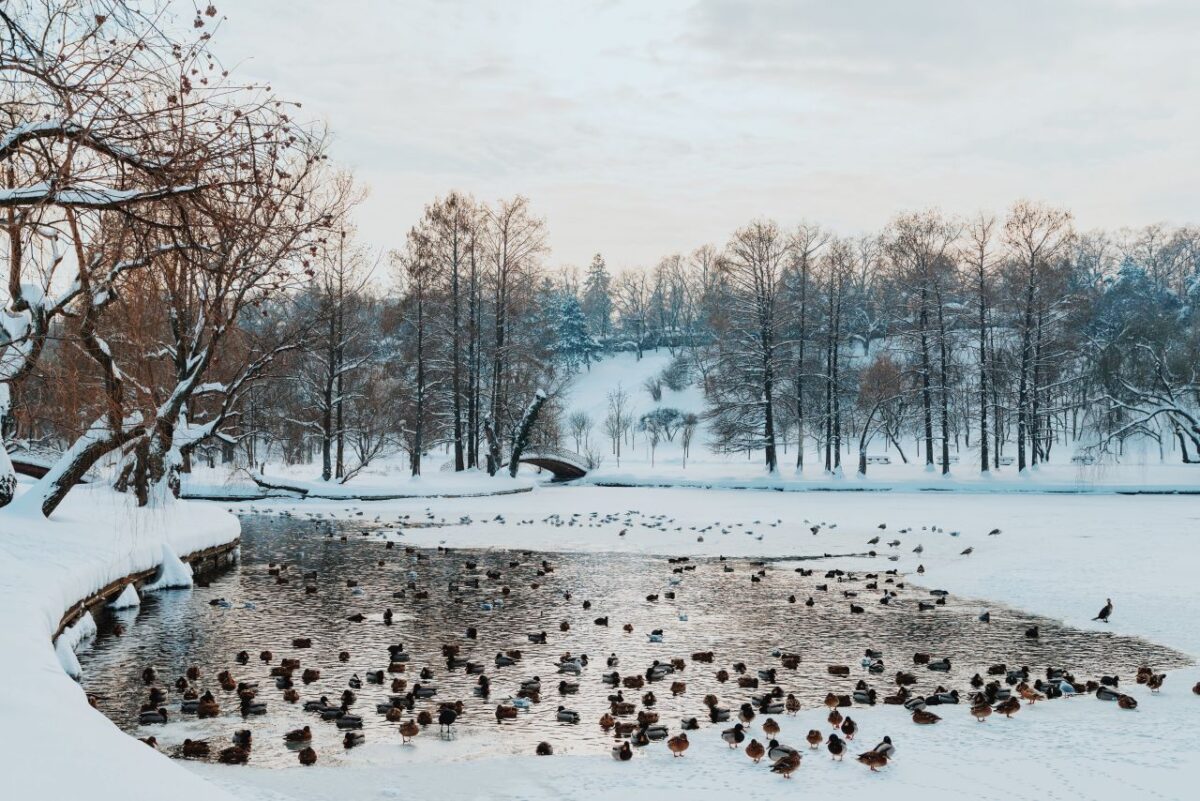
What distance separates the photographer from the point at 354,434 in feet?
177

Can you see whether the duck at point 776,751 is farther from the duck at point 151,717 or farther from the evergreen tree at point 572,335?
the evergreen tree at point 572,335

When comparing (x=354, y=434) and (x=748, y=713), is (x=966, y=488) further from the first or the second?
(x=748, y=713)

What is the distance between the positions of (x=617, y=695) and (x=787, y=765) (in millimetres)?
2531

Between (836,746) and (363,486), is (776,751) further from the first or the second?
(363,486)

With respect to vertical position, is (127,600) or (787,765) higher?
(127,600)

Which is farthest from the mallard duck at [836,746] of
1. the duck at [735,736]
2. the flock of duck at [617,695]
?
the duck at [735,736]

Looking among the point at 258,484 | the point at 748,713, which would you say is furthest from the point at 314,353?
the point at 748,713

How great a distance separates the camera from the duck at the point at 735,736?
8.88 metres

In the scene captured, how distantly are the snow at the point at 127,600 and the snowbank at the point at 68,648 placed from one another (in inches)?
13.3

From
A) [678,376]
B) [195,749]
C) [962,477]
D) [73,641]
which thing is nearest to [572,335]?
[678,376]

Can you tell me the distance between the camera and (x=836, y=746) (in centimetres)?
849

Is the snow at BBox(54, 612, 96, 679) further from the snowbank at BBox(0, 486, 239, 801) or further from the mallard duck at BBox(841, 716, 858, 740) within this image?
the mallard duck at BBox(841, 716, 858, 740)

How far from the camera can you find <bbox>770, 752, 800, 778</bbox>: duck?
8.16 metres

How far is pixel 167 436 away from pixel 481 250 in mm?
32176
